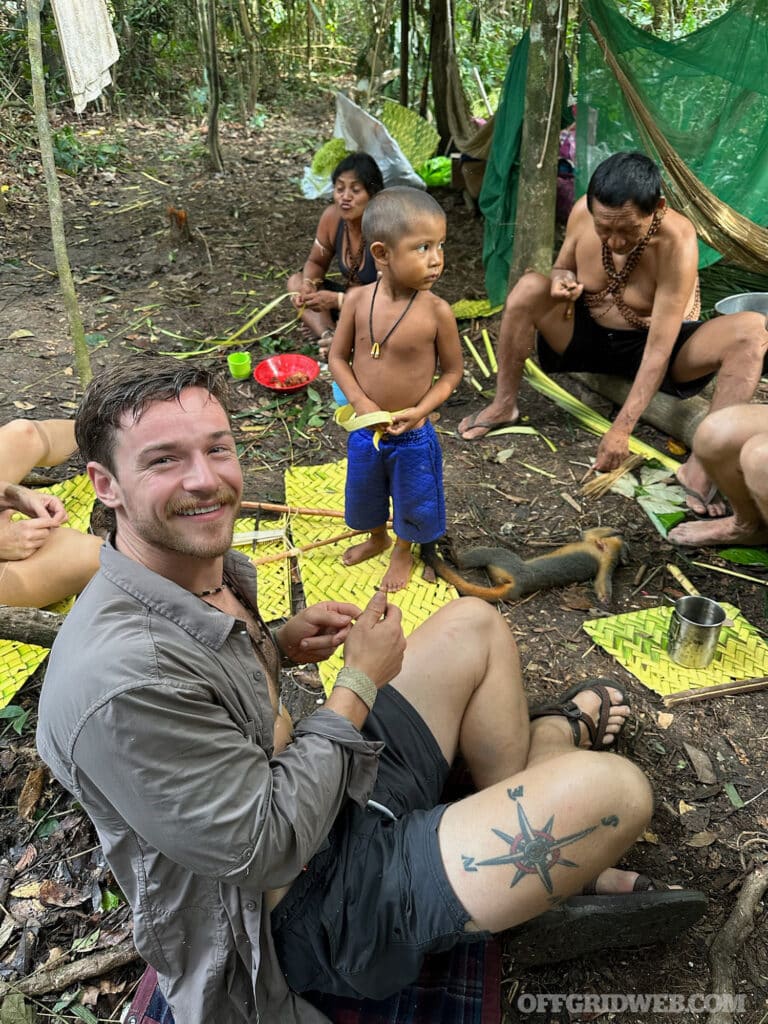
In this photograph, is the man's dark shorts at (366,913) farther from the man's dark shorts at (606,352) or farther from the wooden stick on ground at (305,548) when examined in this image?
the man's dark shorts at (606,352)

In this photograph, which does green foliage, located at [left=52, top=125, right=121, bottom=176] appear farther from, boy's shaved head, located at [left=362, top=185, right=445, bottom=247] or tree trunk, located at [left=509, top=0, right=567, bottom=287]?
boy's shaved head, located at [left=362, top=185, right=445, bottom=247]

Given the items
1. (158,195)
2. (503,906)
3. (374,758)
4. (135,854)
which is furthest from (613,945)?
(158,195)

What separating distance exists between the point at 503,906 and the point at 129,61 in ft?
33.3

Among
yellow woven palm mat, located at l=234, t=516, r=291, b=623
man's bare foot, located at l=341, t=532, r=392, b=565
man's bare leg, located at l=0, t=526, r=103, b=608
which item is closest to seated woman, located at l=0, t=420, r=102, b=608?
man's bare leg, located at l=0, t=526, r=103, b=608

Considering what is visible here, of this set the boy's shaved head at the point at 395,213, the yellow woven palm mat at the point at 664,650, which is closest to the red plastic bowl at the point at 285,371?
the boy's shaved head at the point at 395,213

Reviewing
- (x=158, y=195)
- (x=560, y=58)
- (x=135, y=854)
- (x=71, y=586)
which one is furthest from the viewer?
(x=158, y=195)

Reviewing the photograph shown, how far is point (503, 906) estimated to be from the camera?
4.66ft

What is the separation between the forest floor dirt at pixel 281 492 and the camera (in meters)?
1.83

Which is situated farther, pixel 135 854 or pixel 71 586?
pixel 71 586

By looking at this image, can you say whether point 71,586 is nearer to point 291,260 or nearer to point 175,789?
point 175,789

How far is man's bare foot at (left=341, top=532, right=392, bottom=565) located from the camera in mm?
3158

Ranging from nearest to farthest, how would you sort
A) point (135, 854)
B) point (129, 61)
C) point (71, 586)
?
point (135, 854), point (71, 586), point (129, 61)

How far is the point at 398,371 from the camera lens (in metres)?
2.81

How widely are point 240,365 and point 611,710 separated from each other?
303 centimetres
